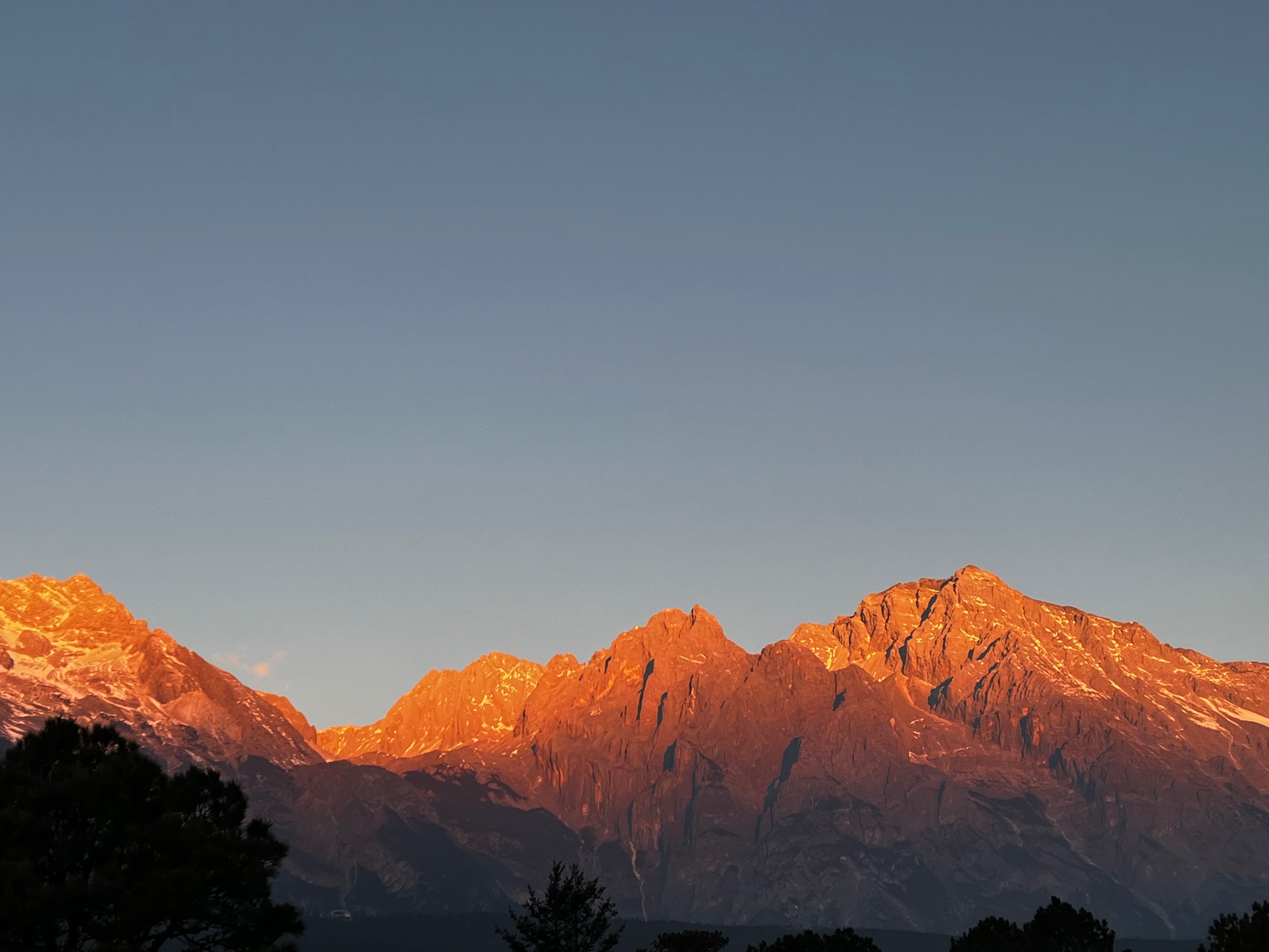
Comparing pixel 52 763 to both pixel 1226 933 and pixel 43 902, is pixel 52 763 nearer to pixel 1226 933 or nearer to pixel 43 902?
pixel 43 902

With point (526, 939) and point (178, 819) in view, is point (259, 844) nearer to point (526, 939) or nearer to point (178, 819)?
point (178, 819)

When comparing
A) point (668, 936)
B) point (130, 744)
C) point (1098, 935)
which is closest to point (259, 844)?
point (130, 744)

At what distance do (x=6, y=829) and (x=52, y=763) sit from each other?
587cm

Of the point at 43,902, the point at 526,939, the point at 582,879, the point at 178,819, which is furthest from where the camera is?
the point at 582,879

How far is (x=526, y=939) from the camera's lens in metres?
135

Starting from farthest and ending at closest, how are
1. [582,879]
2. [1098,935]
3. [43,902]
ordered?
[1098,935] → [582,879] → [43,902]

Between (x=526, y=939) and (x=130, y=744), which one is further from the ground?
(x=130, y=744)

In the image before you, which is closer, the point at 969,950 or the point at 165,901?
the point at 165,901

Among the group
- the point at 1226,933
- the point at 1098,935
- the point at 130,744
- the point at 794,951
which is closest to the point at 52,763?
the point at 130,744

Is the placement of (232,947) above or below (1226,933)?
below

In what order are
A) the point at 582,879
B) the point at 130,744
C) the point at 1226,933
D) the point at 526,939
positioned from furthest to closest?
the point at 582,879 < the point at 526,939 < the point at 1226,933 < the point at 130,744

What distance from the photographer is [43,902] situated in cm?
6919

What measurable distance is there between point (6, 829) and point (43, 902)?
4.79 metres

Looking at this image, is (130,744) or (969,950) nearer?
(130,744)
